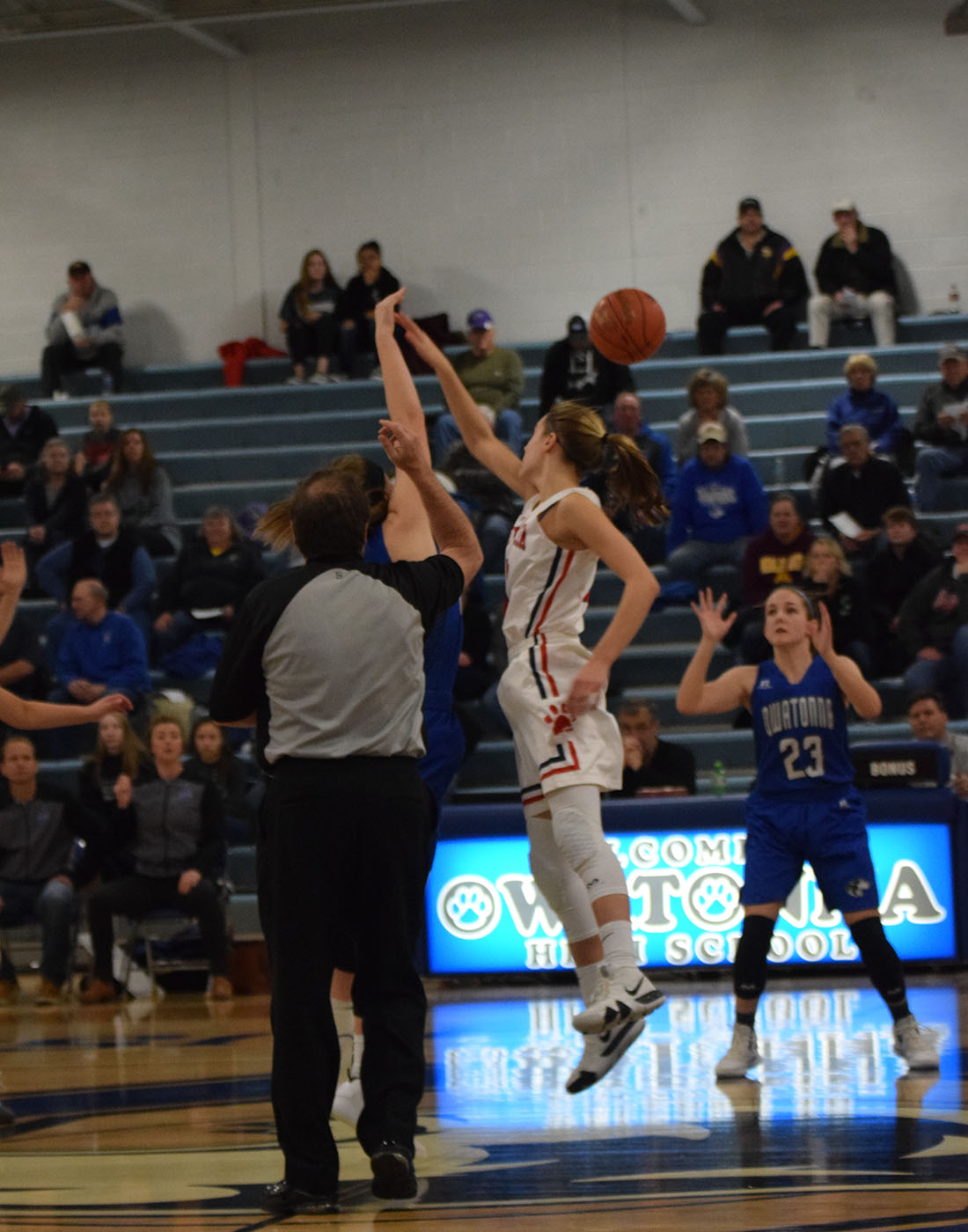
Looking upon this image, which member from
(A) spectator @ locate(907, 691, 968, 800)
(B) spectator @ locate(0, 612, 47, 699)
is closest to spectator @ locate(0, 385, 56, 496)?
(B) spectator @ locate(0, 612, 47, 699)

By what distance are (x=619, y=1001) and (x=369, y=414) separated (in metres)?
10.1

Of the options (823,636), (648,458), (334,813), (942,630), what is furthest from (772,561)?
(334,813)

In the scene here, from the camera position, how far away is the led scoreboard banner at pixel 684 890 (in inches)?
324

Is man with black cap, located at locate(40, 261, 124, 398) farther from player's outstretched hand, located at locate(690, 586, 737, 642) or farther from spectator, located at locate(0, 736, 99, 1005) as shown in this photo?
player's outstretched hand, located at locate(690, 586, 737, 642)

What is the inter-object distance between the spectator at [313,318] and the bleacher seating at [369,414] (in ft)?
0.92

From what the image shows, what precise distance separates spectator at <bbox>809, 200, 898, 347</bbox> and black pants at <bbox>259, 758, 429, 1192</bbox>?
36.4 ft

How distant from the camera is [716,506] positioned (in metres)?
11.4

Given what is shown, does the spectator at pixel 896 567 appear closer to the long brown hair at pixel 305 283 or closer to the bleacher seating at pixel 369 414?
the bleacher seating at pixel 369 414

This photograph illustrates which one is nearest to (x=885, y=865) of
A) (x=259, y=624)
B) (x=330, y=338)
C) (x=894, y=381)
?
(x=259, y=624)

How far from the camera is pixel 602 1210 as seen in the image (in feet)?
12.2

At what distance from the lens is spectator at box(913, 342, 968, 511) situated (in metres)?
12.0

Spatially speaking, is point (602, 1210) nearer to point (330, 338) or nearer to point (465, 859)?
point (465, 859)

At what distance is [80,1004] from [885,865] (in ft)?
13.5

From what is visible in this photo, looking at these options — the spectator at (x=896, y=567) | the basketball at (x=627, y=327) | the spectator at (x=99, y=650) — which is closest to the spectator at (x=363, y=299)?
the spectator at (x=99, y=650)
